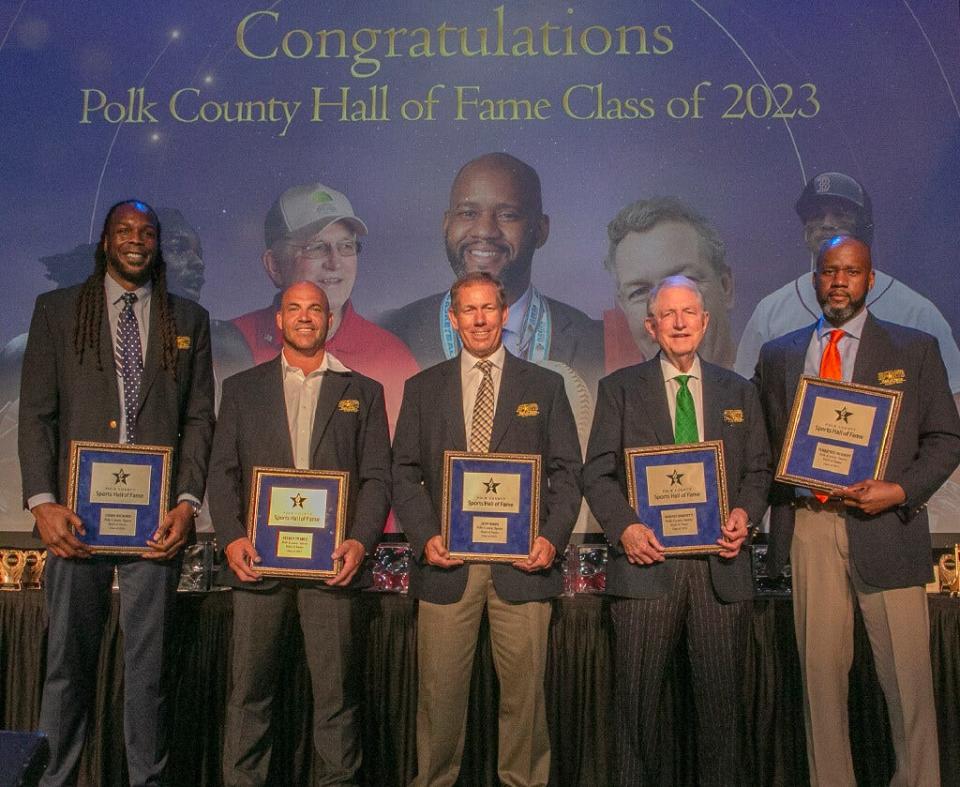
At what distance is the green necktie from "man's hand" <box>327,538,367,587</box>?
119 cm

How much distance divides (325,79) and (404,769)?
3242 mm

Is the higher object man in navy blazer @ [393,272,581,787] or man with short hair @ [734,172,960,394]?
man with short hair @ [734,172,960,394]

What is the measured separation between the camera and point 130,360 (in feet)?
11.5

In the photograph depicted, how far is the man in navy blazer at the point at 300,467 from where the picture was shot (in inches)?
133

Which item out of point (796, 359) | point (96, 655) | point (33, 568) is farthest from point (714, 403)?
point (33, 568)

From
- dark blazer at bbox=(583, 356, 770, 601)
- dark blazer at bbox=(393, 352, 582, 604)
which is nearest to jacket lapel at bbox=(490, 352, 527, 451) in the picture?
dark blazer at bbox=(393, 352, 582, 604)

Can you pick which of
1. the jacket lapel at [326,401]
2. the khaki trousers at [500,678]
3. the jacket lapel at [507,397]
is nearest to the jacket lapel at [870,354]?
the jacket lapel at [507,397]

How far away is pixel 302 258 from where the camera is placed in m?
4.69

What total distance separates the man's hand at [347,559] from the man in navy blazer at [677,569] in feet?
2.79

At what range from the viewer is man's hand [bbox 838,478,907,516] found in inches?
131

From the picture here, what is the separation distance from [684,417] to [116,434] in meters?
2.03

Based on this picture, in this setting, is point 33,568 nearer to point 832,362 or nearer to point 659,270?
point 659,270

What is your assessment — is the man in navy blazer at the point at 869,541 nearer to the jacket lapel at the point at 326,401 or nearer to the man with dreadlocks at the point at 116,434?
the jacket lapel at the point at 326,401

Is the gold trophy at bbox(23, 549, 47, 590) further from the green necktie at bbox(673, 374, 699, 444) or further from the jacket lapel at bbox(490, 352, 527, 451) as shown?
the green necktie at bbox(673, 374, 699, 444)
